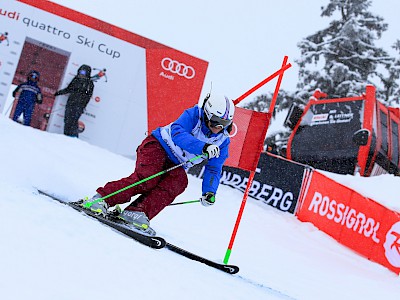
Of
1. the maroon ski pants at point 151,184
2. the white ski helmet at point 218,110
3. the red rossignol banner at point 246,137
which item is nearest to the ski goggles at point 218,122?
the white ski helmet at point 218,110

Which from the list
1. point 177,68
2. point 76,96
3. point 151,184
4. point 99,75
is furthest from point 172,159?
point 177,68

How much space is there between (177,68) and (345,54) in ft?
40.2

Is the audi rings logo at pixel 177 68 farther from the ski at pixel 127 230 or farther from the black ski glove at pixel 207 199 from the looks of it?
the ski at pixel 127 230

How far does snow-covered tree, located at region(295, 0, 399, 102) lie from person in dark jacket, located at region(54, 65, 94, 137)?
42.1 ft

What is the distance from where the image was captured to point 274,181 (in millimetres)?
11172

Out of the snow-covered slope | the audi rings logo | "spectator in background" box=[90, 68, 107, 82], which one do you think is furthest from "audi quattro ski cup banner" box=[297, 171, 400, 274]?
"spectator in background" box=[90, 68, 107, 82]

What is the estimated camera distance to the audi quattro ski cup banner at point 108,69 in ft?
38.4

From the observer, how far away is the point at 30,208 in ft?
12.1

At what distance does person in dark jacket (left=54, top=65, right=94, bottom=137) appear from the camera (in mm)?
11641

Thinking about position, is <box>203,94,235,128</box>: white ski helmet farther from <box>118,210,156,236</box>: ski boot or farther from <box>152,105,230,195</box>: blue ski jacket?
<box>118,210,156,236</box>: ski boot

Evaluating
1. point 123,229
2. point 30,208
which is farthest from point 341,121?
point 30,208

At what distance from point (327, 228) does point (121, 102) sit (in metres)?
5.04

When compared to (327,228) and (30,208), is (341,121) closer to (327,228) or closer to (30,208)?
(327,228)

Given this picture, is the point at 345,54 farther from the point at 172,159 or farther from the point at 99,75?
the point at 172,159
